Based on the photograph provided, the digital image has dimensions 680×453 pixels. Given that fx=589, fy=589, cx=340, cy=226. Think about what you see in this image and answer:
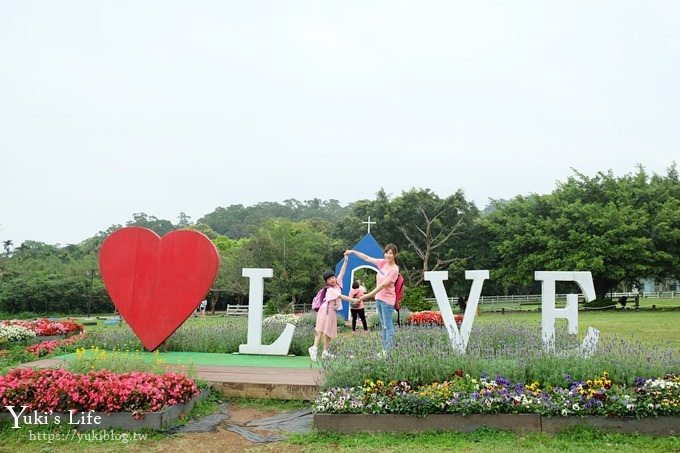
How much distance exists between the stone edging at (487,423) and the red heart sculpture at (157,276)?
15.7 ft

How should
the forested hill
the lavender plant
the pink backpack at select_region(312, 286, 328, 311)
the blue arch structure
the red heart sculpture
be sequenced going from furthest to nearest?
1. the forested hill
2. the blue arch structure
3. the red heart sculpture
4. the pink backpack at select_region(312, 286, 328, 311)
5. the lavender plant

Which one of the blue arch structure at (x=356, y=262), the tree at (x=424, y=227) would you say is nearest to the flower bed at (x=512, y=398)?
the blue arch structure at (x=356, y=262)

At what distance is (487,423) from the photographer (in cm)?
574

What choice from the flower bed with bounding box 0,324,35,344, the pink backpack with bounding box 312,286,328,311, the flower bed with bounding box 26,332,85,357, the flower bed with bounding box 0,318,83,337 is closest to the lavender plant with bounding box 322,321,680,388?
the pink backpack with bounding box 312,286,328,311

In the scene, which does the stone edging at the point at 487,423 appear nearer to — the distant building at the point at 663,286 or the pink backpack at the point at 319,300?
the pink backpack at the point at 319,300

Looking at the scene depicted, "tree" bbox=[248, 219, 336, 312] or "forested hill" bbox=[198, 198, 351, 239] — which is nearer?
"tree" bbox=[248, 219, 336, 312]

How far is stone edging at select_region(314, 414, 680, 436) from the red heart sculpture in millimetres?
4777

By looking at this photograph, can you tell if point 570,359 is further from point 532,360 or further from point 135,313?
point 135,313

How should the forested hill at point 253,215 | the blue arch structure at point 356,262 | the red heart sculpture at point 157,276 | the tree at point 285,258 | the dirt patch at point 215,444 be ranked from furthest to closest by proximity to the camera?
the forested hill at point 253,215 → the tree at point 285,258 → the blue arch structure at point 356,262 → the red heart sculpture at point 157,276 → the dirt patch at point 215,444

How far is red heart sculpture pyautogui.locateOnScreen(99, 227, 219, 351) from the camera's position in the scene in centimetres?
1012

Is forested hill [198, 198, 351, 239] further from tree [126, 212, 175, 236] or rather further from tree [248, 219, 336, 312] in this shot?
tree [248, 219, 336, 312]

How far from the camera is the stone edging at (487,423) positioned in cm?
558

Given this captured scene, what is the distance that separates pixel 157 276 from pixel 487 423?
6590mm

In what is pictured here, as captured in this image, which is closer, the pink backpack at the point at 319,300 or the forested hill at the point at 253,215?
the pink backpack at the point at 319,300
